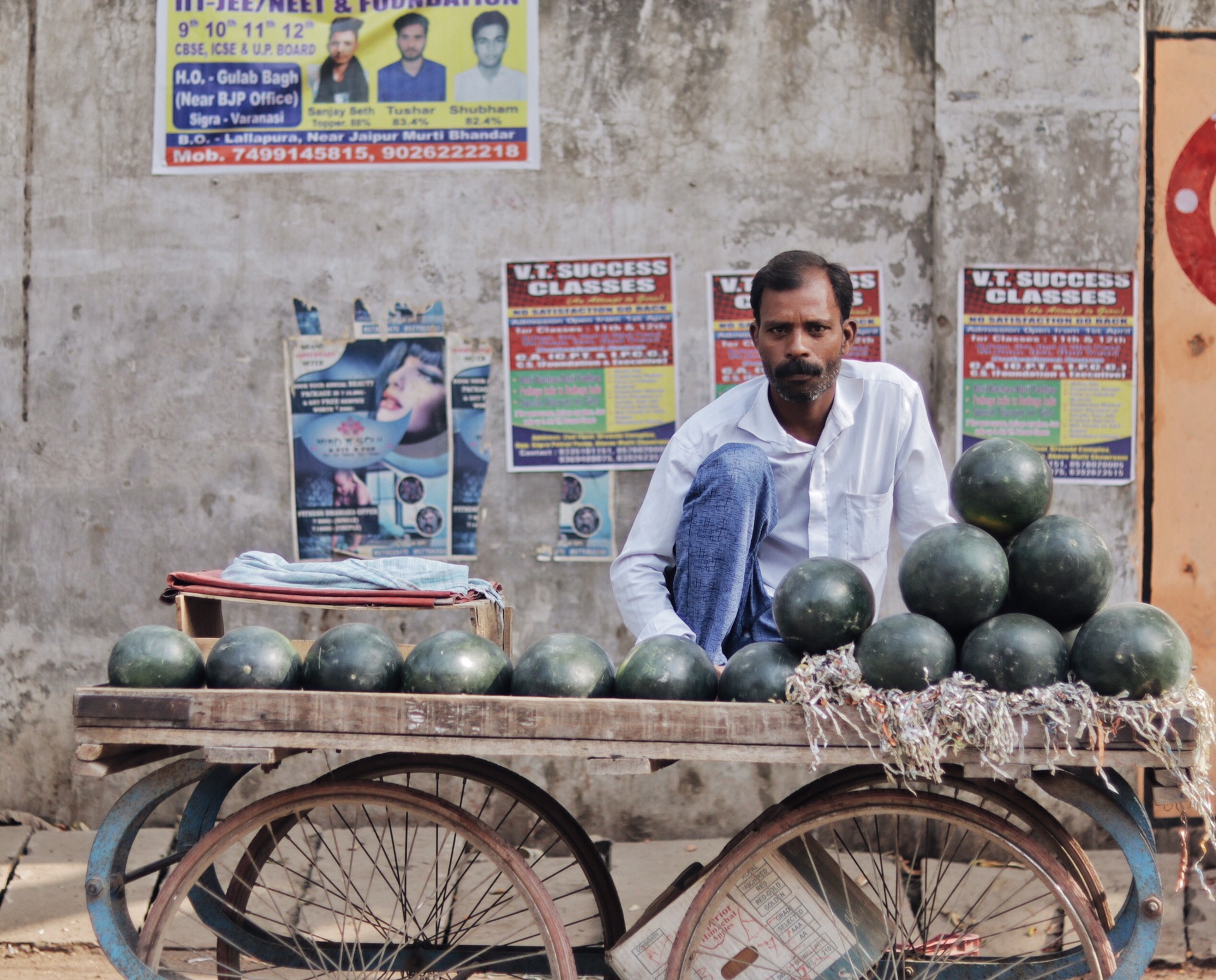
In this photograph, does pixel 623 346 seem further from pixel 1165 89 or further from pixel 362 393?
pixel 1165 89

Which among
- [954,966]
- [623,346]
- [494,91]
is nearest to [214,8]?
[494,91]

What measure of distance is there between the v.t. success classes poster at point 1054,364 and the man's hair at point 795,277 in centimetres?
104

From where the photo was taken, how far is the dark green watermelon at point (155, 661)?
8.38 feet

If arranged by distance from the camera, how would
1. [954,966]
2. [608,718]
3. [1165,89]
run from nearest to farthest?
1. [608,718]
2. [954,966]
3. [1165,89]

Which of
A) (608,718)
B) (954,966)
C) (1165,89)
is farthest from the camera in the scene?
(1165,89)

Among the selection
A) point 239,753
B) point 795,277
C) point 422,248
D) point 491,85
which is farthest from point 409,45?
point 239,753

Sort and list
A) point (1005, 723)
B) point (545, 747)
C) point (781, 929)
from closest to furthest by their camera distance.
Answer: point (1005, 723)
point (545, 747)
point (781, 929)

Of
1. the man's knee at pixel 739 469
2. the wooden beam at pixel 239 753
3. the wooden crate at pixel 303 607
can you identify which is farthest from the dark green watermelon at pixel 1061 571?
the wooden beam at pixel 239 753

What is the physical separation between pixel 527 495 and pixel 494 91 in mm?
1620

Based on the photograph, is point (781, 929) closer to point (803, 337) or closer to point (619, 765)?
point (619, 765)

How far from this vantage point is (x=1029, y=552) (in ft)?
8.19

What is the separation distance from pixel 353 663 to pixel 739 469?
115 cm

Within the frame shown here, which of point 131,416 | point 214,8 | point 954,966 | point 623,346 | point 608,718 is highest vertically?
point 214,8

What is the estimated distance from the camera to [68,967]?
3592 millimetres
